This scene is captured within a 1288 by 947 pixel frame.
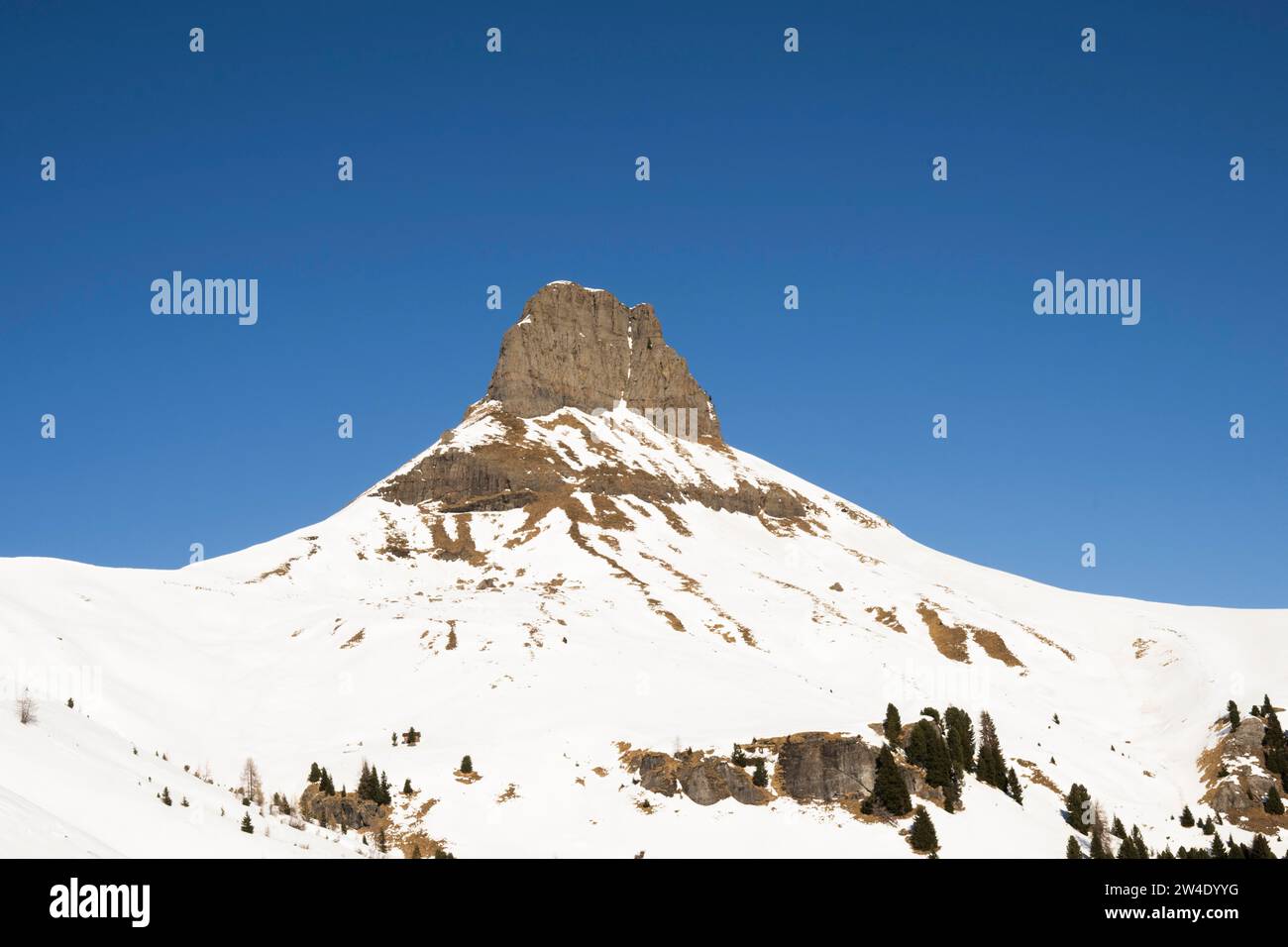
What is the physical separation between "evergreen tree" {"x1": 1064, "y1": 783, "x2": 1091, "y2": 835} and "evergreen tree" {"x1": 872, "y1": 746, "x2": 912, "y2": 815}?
1409 cm

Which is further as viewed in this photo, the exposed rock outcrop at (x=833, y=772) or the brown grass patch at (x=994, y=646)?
the brown grass patch at (x=994, y=646)

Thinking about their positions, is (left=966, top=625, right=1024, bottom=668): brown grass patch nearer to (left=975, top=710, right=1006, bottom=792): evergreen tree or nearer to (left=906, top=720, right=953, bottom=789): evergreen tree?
(left=975, top=710, right=1006, bottom=792): evergreen tree

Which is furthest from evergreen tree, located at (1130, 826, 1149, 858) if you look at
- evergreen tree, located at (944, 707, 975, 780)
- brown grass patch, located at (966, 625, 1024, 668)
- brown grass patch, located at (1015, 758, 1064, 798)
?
brown grass patch, located at (966, 625, 1024, 668)

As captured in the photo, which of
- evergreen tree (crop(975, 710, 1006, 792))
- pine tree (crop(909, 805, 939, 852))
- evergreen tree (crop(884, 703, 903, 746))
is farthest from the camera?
evergreen tree (crop(884, 703, 903, 746))

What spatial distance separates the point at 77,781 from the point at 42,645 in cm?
5416

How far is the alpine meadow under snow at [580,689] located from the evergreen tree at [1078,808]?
63.8 inches

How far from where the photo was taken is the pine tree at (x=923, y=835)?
186ft

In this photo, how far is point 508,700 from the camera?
7850cm

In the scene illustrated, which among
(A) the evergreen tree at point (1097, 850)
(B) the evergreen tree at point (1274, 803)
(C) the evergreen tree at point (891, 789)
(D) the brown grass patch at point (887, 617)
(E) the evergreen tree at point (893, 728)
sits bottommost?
(B) the evergreen tree at point (1274, 803)

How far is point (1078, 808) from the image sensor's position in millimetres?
68625

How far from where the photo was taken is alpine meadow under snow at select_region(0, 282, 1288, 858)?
57.1 metres

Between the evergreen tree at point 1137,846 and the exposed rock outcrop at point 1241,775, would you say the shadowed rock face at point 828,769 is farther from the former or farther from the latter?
the exposed rock outcrop at point 1241,775

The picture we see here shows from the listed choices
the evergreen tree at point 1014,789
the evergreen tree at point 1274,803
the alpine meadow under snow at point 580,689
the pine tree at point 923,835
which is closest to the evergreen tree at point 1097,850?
the alpine meadow under snow at point 580,689
